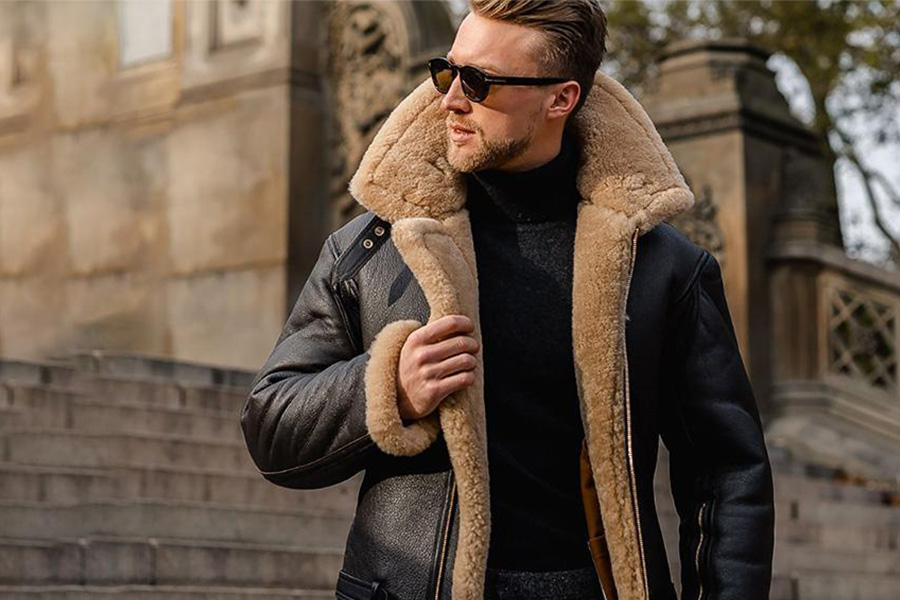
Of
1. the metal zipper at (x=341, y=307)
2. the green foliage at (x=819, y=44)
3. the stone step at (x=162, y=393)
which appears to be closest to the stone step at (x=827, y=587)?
the stone step at (x=162, y=393)

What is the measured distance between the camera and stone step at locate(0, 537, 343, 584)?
6258 millimetres

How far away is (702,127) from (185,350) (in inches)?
179

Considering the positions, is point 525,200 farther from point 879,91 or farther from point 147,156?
point 879,91

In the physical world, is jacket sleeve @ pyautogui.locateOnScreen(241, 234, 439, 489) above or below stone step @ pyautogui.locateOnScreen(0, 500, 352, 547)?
above

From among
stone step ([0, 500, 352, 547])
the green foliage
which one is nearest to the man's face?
stone step ([0, 500, 352, 547])

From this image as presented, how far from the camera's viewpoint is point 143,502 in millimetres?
7078

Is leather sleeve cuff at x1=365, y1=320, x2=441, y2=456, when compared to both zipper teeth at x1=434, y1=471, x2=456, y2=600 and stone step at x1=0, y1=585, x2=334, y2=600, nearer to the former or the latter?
zipper teeth at x1=434, y1=471, x2=456, y2=600

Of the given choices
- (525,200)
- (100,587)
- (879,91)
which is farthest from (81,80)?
(525,200)

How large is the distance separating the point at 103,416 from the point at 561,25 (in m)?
6.24

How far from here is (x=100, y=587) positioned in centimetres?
627

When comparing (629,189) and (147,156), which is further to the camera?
(147,156)

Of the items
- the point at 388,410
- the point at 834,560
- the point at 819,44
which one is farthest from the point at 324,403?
the point at 819,44

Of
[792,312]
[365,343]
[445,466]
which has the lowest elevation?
[445,466]

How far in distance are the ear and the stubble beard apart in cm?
5
